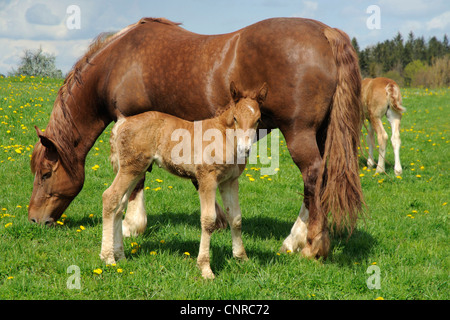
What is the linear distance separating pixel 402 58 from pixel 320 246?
8774cm

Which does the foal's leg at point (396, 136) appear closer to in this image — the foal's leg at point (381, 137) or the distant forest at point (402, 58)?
the foal's leg at point (381, 137)

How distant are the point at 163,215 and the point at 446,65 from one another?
187 ft

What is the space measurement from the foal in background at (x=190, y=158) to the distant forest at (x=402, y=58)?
61.3 meters

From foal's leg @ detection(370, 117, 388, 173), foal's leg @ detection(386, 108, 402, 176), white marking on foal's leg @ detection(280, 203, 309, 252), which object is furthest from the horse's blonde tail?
white marking on foal's leg @ detection(280, 203, 309, 252)

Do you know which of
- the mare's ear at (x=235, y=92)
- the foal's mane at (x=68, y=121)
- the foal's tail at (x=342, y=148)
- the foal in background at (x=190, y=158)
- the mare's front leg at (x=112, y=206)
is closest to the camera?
the mare's ear at (x=235, y=92)

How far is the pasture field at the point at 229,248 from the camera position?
11.9ft

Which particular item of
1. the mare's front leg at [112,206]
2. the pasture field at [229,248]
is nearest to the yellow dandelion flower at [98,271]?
the pasture field at [229,248]

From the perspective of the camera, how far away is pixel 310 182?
425cm

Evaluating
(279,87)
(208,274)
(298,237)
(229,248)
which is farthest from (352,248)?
(279,87)

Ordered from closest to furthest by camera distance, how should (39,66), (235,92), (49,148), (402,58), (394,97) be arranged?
1. (235,92)
2. (49,148)
3. (394,97)
4. (39,66)
5. (402,58)

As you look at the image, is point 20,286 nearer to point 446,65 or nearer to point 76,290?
point 76,290

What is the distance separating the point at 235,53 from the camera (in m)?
4.36

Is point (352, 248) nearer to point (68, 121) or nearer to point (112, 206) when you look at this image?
point (112, 206)
